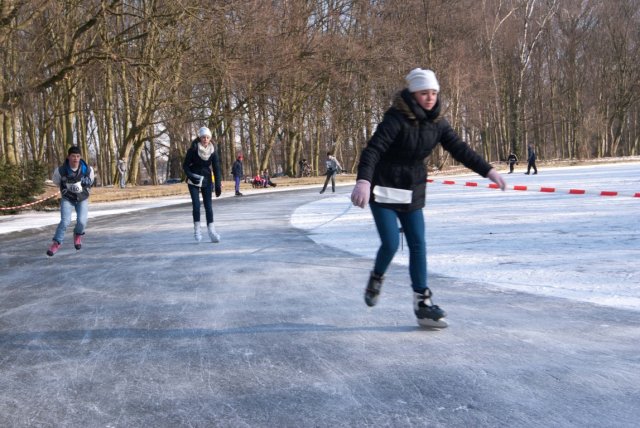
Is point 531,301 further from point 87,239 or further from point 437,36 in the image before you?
point 437,36

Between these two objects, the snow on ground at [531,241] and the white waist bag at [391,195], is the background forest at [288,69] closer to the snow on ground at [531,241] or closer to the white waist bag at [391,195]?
the snow on ground at [531,241]

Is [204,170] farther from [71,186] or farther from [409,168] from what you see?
[409,168]

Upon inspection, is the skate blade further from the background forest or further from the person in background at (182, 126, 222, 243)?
the background forest

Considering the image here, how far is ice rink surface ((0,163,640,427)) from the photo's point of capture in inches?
122

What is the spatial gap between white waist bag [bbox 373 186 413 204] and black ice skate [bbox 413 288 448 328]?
680 mm

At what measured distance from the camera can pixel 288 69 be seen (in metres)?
34.1

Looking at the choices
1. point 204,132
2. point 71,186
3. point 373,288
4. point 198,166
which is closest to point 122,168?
point 198,166

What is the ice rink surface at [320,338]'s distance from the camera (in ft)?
10.1

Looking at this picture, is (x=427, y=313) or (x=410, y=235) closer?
(x=427, y=313)

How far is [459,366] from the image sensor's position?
12.0ft

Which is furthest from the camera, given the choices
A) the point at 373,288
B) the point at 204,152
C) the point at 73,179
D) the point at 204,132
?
the point at 204,152

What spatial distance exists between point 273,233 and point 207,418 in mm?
8482

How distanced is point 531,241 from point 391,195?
16.2 ft

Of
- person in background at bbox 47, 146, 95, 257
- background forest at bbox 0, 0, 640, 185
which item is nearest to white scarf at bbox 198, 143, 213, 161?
person in background at bbox 47, 146, 95, 257
